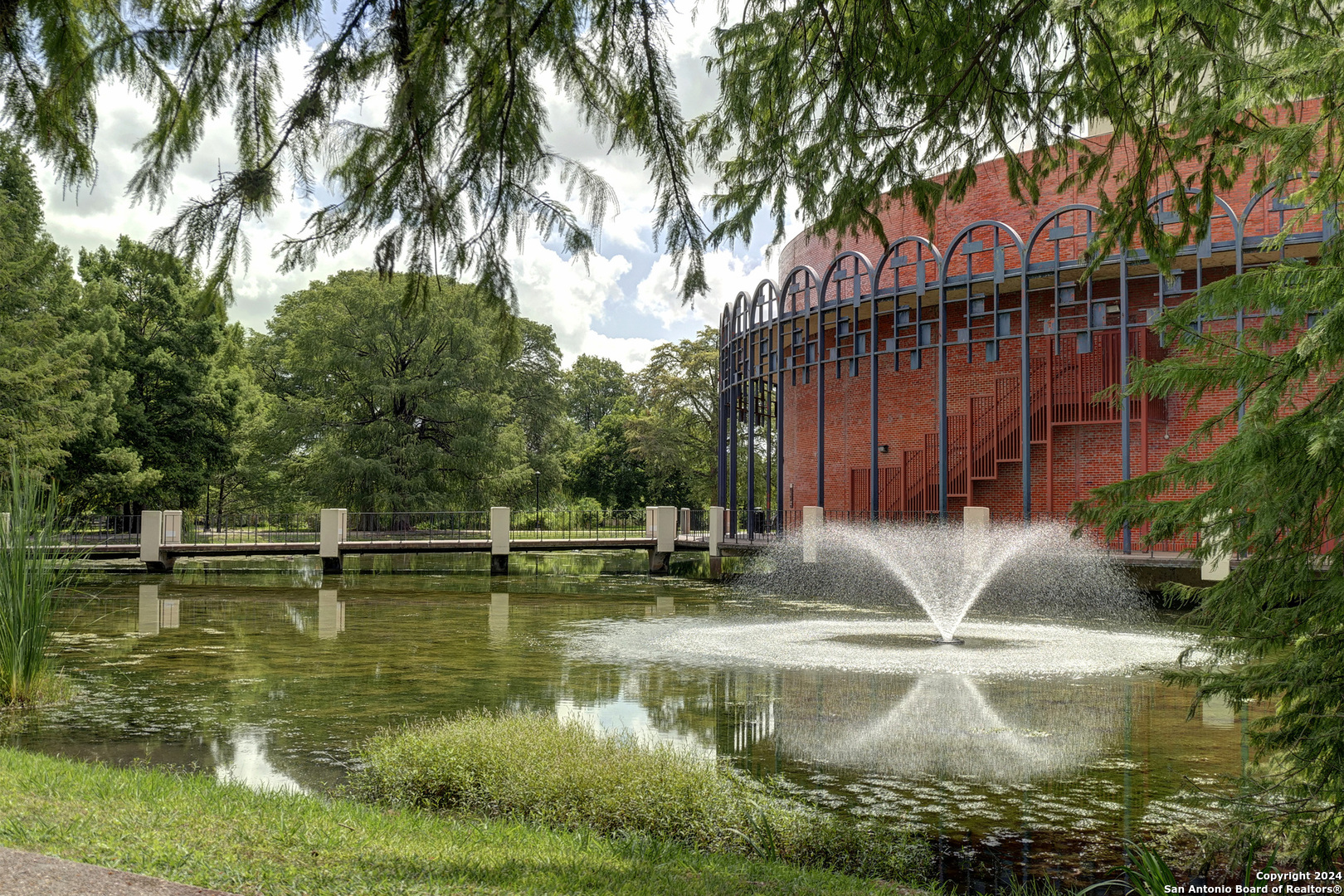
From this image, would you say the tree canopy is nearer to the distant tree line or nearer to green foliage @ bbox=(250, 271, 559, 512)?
the distant tree line

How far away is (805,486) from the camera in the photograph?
108 feet

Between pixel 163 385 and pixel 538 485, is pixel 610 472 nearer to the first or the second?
pixel 538 485

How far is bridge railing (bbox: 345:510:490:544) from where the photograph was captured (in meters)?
33.4

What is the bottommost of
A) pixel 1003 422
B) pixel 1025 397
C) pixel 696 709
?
pixel 696 709

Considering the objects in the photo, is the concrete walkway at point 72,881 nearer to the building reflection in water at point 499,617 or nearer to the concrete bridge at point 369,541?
the building reflection in water at point 499,617

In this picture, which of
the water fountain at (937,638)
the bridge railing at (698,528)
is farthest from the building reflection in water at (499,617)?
the bridge railing at (698,528)

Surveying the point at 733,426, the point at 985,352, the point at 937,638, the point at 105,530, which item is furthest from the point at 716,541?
the point at 105,530

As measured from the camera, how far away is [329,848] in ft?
17.5

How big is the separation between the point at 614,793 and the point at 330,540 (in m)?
26.3

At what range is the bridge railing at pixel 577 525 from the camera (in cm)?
3622

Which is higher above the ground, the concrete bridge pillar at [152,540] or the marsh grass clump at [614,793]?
the concrete bridge pillar at [152,540]

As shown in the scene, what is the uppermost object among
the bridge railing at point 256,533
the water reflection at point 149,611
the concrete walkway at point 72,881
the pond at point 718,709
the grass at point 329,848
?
the bridge railing at point 256,533

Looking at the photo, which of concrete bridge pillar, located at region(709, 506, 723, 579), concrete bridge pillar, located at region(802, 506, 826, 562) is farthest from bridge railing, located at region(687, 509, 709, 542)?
concrete bridge pillar, located at region(802, 506, 826, 562)

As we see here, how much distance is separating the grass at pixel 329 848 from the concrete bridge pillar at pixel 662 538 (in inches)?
1003
